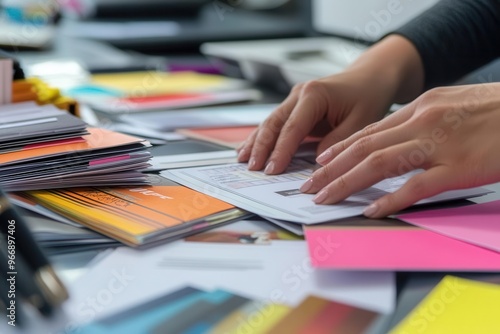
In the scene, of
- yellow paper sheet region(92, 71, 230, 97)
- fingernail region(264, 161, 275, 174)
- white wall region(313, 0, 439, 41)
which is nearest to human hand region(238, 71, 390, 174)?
fingernail region(264, 161, 275, 174)

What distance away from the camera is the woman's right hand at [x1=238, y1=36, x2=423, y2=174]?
90 centimetres

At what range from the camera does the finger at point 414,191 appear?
2.32ft

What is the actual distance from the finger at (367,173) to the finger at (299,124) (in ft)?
0.45

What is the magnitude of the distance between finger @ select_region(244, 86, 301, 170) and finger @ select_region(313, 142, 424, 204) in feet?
0.54

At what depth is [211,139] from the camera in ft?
Answer: 3.50

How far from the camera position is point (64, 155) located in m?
0.77

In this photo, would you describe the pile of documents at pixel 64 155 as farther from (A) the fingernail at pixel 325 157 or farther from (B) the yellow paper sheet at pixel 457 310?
(B) the yellow paper sheet at pixel 457 310

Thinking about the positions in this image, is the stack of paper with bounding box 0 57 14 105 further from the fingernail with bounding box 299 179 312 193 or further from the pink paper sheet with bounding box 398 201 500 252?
the pink paper sheet with bounding box 398 201 500 252

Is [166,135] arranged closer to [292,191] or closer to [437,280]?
[292,191]

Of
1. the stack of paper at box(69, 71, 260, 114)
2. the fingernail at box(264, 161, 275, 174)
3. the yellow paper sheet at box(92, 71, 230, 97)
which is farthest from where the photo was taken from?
the yellow paper sheet at box(92, 71, 230, 97)

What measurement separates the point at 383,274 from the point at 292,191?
207 mm

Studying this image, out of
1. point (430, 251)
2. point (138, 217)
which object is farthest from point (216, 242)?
point (430, 251)

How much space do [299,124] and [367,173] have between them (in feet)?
0.66

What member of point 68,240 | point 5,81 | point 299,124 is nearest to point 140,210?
point 68,240
